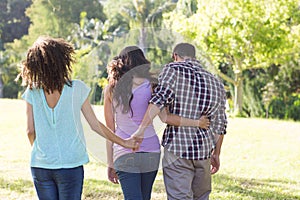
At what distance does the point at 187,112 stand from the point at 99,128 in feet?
1.94

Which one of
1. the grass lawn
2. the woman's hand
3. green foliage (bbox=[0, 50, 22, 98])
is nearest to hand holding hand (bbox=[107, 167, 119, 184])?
the grass lawn

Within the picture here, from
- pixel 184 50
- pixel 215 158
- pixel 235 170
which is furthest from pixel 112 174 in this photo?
pixel 235 170

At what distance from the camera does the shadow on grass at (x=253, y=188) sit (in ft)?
17.1

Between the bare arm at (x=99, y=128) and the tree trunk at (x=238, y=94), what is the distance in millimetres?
14117

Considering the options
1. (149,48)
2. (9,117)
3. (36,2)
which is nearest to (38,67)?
(149,48)

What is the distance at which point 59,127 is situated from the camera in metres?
2.62

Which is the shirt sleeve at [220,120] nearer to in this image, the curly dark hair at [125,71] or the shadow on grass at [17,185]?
the curly dark hair at [125,71]

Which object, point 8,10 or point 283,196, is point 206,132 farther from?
point 8,10

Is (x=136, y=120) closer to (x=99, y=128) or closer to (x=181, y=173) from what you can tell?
(x=99, y=128)

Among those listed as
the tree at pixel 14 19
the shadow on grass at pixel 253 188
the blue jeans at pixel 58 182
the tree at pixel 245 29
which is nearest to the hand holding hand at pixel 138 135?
the blue jeans at pixel 58 182

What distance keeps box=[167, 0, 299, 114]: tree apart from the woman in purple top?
1166cm

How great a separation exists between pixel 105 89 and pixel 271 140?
25.8 feet

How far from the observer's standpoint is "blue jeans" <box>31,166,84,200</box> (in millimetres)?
2627

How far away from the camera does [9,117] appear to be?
1455cm
